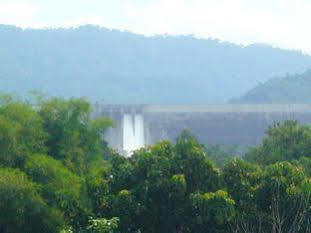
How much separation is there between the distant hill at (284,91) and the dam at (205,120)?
13757mm

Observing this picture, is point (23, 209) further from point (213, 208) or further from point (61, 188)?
point (213, 208)

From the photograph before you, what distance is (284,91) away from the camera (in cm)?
7156

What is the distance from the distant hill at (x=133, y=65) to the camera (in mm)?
109062

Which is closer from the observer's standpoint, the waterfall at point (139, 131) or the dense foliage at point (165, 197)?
the dense foliage at point (165, 197)

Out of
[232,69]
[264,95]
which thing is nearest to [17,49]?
[232,69]

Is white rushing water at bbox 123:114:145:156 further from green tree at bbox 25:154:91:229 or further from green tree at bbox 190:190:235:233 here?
green tree at bbox 190:190:235:233

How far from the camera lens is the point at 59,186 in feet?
38.7

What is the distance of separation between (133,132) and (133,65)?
85.7 m

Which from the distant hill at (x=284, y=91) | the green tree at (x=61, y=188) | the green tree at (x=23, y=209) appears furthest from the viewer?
the distant hill at (x=284, y=91)

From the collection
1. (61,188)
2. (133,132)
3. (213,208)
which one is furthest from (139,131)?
(213,208)

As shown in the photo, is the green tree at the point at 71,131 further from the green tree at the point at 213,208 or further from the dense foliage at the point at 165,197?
the green tree at the point at 213,208

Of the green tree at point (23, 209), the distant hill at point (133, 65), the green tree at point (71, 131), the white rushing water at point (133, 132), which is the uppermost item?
the distant hill at point (133, 65)

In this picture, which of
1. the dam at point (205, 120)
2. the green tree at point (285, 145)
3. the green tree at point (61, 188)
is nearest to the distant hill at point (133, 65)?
the dam at point (205, 120)

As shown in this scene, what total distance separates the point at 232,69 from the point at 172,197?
126401mm
